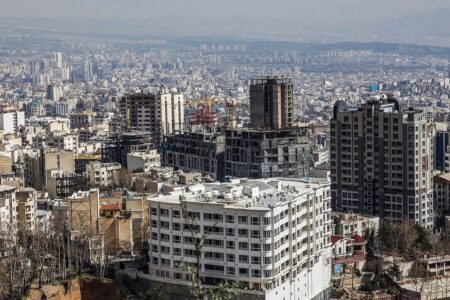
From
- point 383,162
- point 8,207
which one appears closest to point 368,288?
point 383,162

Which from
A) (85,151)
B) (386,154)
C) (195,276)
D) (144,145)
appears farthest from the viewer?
(85,151)

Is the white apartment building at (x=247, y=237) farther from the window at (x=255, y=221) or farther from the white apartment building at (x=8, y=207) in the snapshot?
the white apartment building at (x=8, y=207)

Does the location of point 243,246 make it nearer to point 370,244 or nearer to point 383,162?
point 370,244

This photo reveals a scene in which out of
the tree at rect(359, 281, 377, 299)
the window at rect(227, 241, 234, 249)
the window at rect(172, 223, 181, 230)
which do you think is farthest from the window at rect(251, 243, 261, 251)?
the tree at rect(359, 281, 377, 299)

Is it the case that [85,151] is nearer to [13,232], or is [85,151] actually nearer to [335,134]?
[335,134]

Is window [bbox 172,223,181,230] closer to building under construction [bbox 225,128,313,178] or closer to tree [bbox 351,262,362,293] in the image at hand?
tree [bbox 351,262,362,293]

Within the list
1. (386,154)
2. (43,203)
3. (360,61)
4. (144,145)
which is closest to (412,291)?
(386,154)
